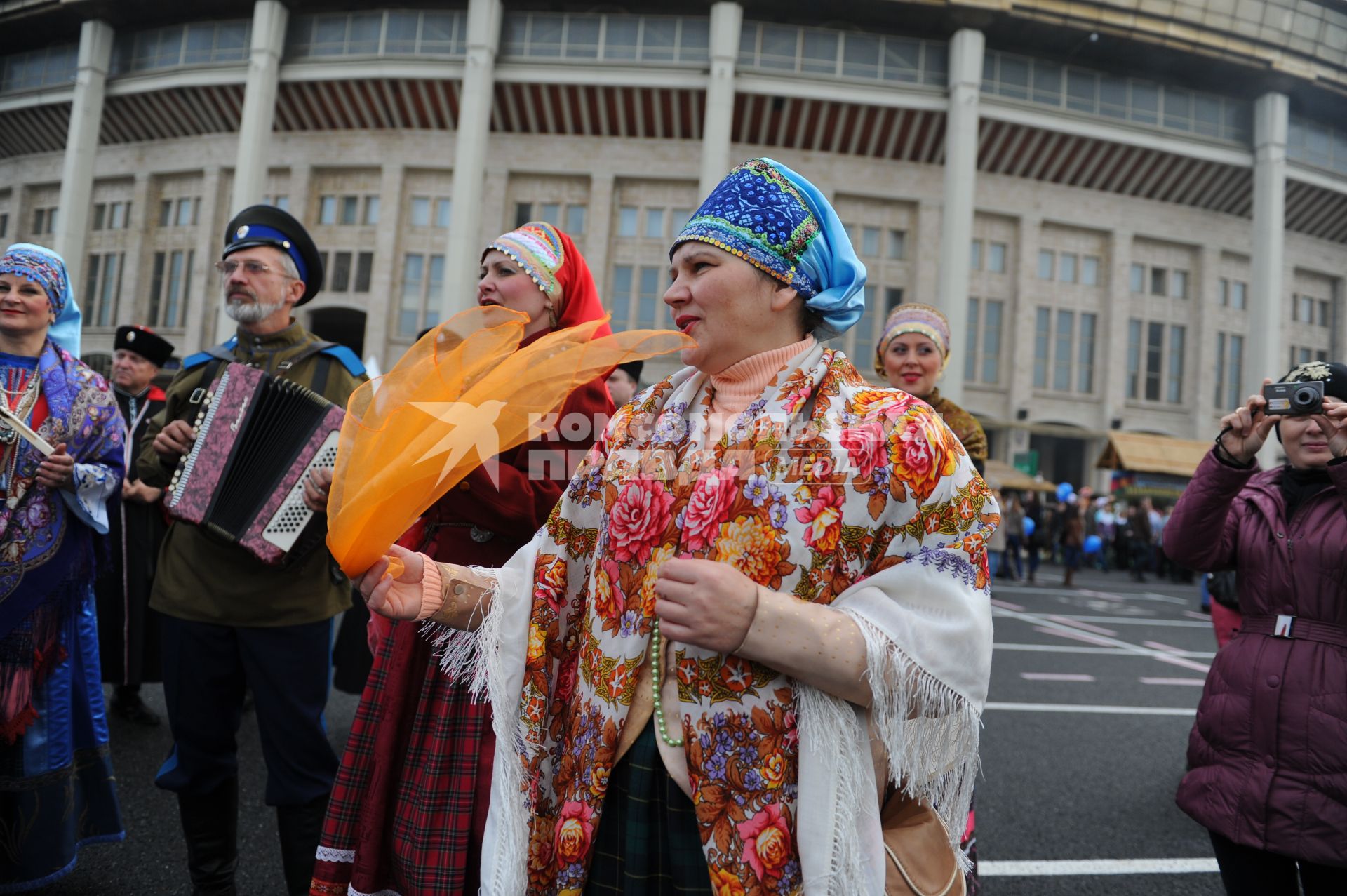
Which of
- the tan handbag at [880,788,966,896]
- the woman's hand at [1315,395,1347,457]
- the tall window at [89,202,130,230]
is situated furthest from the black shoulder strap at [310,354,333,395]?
the tall window at [89,202,130,230]

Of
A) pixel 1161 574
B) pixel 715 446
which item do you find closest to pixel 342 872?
pixel 715 446

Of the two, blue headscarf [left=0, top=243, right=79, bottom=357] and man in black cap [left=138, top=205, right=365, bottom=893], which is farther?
blue headscarf [left=0, top=243, right=79, bottom=357]

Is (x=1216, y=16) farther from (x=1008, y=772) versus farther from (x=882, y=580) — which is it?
(x=882, y=580)

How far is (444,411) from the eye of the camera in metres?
1.45

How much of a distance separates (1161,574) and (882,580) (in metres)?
23.8

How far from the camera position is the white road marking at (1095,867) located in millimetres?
3414

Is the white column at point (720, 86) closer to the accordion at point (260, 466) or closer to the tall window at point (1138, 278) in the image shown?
the tall window at point (1138, 278)

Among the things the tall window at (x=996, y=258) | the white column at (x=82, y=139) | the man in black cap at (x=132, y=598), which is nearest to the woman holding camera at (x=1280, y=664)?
the man in black cap at (x=132, y=598)

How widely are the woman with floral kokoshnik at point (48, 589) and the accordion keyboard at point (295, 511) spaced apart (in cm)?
96

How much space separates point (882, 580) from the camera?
1.29m

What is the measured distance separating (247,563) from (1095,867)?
3.72 m

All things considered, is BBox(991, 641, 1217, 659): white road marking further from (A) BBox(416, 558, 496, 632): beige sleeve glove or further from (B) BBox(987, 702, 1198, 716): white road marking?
(A) BBox(416, 558, 496, 632): beige sleeve glove

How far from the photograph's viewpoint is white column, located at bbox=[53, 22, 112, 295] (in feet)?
92.8

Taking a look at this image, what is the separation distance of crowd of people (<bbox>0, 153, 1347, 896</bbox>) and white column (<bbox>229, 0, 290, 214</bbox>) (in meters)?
26.8
